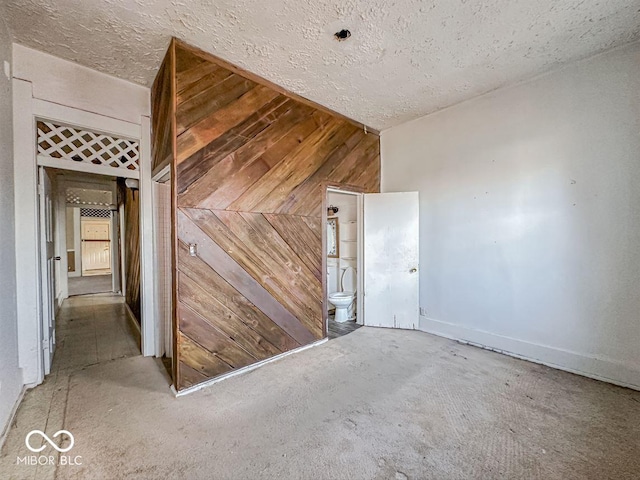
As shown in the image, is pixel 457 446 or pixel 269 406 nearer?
pixel 457 446

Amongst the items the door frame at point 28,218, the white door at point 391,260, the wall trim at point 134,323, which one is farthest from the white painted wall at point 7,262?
the white door at point 391,260

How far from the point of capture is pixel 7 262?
6.30 feet

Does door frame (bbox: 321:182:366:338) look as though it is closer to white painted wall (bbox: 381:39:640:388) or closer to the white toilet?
the white toilet

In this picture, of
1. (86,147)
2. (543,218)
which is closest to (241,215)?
(86,147)

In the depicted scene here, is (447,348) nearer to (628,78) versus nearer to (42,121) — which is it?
(628,78)

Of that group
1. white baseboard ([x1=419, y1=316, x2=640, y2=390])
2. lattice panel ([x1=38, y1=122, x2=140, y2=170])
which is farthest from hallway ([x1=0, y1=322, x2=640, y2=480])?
lattice panel ([x1=38, y1=122, x2=140, y2=170])

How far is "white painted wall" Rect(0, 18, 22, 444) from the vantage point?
1778 millimetres

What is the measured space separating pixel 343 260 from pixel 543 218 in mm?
2715

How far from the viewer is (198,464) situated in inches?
60.0

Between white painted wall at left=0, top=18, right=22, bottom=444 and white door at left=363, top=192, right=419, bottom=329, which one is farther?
white door at left=363, top=192, right=419, bottom=329

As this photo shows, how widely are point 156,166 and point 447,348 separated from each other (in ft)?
12.2

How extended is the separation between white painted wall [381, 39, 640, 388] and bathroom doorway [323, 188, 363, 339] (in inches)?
43.3

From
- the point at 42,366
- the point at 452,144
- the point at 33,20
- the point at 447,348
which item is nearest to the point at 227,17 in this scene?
the point at 33,20

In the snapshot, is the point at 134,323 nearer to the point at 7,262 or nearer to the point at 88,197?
the point at 7,262
